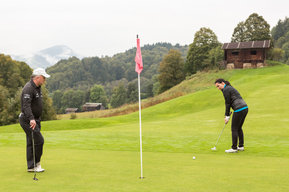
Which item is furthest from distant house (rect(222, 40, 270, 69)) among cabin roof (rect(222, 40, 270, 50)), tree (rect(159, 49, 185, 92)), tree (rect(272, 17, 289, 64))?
tree (rect(272, 17, 289, 64))

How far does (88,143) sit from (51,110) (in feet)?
126

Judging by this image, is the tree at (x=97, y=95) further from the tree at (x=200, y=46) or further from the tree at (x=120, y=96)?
the tree at (x=200, y=46)

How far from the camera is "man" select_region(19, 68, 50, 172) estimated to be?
7469 mm

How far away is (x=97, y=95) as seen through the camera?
551 feet

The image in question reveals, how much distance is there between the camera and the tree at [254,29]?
254ft

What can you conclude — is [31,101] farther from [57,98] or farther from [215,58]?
[57,98]

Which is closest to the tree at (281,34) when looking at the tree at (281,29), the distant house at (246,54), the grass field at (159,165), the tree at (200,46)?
the tree at (281,29)

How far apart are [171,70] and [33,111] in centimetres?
7882

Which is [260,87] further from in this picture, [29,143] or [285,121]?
[29,143]

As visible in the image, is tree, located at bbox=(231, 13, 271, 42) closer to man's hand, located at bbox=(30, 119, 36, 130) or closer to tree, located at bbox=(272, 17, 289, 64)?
tree, located at bbox=(272, 17, 289, 64)

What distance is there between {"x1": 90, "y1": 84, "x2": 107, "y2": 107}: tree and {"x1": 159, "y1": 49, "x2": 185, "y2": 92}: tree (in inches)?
3379

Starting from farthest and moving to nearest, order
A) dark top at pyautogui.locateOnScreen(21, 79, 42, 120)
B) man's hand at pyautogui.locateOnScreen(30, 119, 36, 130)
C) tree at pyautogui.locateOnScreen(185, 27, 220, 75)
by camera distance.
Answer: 1. tree at pyautogui.locateOnScreen(185, 27, 220, 75)
2. dark top at pyautogui.locateOnScreen(21, 79, 42, 120)
3. man's hand at pyautogui.locateOnScreen(30, 119, 36, 130)

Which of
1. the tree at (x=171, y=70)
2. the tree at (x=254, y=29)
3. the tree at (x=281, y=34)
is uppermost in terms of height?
the tree at (x=281, y=34)

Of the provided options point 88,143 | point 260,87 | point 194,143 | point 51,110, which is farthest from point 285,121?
point 51,110
